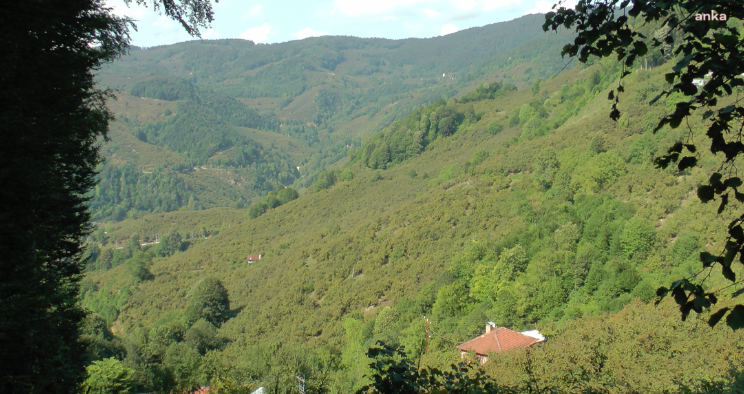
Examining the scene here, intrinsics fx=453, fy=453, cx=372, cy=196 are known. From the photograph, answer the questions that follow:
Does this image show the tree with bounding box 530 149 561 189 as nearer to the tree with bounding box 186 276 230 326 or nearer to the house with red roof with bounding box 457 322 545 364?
the house with red roof with bounding box 457 322 545 364

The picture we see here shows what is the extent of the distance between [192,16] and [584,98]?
157 ft

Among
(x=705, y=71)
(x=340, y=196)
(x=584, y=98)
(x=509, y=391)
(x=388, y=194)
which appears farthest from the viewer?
(x=340, y=196)

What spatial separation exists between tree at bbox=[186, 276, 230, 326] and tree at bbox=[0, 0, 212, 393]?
28.1 meters

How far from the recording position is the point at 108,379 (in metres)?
9.86

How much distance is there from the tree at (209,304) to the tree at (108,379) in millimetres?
25646

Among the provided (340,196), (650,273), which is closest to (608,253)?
(650,273)

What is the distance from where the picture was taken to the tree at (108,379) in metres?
9.34

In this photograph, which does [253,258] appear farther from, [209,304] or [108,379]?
[108,379]

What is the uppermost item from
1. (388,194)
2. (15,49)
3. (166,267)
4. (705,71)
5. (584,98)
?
A: (15,49)

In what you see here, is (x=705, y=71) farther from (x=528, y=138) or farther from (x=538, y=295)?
(x=528, y=138)

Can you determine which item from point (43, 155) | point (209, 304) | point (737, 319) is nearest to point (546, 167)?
point (209, 304)

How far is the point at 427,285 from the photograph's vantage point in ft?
97.4

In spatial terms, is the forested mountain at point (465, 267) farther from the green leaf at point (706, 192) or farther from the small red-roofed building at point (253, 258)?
the green leaf at point (706, 192)

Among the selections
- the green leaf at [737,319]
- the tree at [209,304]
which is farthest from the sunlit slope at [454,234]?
the green leaf at [737,319]
